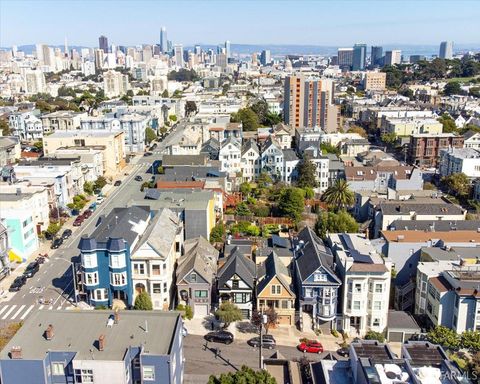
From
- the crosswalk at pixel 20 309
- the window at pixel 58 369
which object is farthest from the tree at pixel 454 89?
the window at pixel 58 369

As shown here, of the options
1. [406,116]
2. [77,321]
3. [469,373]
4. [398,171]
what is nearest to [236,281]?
[77,321]

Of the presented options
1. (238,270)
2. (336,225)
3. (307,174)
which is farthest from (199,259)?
(307,174)

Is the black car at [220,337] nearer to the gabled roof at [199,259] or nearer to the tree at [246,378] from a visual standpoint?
the gabled roof at [199,259]

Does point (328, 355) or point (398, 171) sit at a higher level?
point (398, 171)

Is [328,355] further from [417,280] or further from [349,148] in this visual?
[349,148]

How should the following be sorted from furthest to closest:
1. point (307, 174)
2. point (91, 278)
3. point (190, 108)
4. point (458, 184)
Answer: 1. point (190, 108)
2. point (307, 174)
3. point (458, 184)
4. point (91, 278)

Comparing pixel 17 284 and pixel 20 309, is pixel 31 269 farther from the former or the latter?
pixel 20 309

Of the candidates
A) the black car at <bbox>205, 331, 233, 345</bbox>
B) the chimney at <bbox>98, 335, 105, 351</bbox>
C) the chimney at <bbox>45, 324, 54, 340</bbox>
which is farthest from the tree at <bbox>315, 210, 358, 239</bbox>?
the chimney at <bbox>45, 324, 54, 340</bbox>
